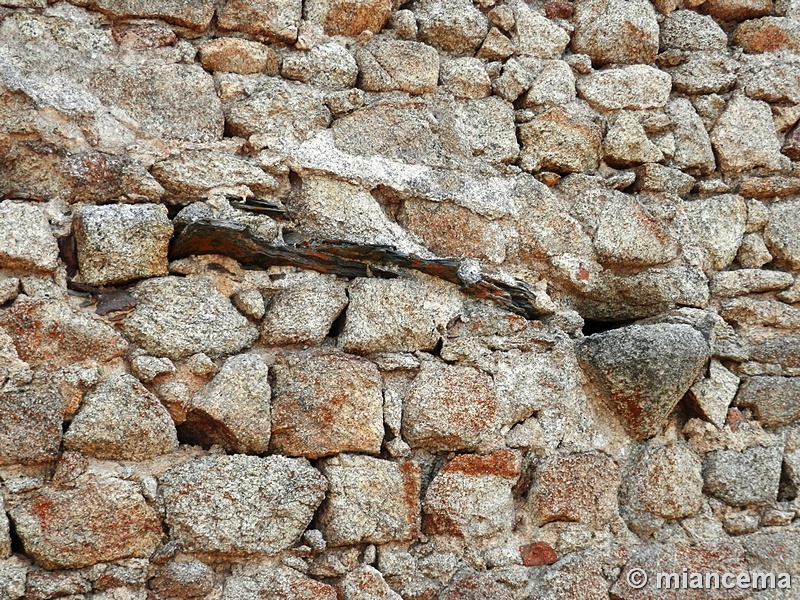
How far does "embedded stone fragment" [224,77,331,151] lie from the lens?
95.4 inches

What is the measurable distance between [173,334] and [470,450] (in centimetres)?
92

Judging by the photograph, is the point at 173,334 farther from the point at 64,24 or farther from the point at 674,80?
the point at 674,80

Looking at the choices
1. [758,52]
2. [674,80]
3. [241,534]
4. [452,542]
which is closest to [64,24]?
[241,534]

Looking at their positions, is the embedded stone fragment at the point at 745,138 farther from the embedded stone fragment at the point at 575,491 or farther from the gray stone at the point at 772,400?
the embedded stone fragment at the point at 575,491

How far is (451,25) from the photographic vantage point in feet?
8.96

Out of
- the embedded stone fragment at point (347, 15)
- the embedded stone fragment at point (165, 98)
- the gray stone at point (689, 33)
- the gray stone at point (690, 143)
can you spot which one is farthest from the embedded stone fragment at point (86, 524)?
the gray stone at point (689, 33)

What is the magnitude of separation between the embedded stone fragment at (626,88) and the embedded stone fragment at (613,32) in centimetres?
6

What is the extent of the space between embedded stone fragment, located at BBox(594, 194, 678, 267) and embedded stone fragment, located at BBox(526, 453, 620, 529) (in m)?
0.67

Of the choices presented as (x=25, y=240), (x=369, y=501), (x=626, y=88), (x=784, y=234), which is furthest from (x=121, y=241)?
(x=784, y=234)

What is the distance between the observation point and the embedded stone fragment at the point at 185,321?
2.15 m

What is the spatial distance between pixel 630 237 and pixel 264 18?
1381 millimetres

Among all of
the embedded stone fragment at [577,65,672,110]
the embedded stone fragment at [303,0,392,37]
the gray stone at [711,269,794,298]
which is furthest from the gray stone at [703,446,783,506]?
the embedded stone fragment at [303,0,392,37]

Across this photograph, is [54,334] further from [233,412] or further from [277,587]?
[277,587]

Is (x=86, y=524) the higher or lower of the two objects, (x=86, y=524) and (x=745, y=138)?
the lower
